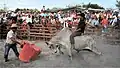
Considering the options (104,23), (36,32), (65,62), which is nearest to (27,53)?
(65,62)

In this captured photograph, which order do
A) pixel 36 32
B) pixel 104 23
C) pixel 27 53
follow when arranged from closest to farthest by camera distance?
1. pixel 27 53
2. pixel 36 32
3. pixel 104 23

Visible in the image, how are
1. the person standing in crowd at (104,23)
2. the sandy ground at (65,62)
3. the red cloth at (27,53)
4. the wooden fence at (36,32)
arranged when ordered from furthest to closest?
the person standing in crowd at (104,23)
the wooden fence at (36,32)
the red cloth at (27,53)
the sandy ground at (65,62)

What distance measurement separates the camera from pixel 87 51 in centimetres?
1520

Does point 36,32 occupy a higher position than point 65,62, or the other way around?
point 65,62

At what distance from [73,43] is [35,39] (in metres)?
9.72

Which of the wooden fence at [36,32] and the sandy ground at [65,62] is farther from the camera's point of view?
the wooden fence at [36,32]

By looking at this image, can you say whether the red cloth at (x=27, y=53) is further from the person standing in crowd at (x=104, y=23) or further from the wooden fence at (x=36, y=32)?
the person standing in crowd at (x=104, y=23)

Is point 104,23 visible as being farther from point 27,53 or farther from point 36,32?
point 27,53

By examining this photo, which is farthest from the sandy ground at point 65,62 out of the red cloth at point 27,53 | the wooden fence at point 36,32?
the wooden fence at point 36,32

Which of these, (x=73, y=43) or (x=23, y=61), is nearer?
(x=23, y=61)

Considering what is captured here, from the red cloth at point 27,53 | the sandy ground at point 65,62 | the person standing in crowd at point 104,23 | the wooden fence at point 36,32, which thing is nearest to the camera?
the sandy ground at point 65,62

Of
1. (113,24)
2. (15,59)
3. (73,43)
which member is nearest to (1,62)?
(15,59)

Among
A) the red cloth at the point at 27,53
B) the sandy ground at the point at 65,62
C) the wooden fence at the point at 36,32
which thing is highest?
the red cloth at the point at 27,53

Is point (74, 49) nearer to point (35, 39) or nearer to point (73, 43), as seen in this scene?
point (73, 43)
